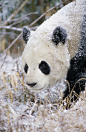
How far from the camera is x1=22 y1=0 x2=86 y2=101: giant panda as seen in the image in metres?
1.87

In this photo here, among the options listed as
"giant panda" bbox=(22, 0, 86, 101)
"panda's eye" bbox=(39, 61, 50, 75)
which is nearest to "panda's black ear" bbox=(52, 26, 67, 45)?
"giant panda" bbox=(22, 0, 86, 101)

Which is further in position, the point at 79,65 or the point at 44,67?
the point at 79,65

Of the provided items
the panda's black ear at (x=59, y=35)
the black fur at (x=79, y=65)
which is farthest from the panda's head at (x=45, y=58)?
the black fur at (x=79, y=65)

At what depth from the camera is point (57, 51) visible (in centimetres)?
193

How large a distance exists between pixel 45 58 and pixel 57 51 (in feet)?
0.55

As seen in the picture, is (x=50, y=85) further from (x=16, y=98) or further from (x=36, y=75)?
(x=16, y=98)

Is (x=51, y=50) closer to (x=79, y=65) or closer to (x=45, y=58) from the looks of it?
(x=45, y=58)

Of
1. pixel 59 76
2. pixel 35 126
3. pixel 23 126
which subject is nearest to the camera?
pixel 35 126

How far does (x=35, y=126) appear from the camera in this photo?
64.1 inches

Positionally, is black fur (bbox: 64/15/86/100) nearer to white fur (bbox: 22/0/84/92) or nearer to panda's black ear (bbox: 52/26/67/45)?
white fur (bbox: 22/0/84/92)

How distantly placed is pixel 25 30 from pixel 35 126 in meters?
1.13

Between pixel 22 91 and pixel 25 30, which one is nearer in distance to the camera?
pixel 25 30

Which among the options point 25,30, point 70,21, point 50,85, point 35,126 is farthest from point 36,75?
point 70,21

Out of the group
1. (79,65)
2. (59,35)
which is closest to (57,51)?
(59,35)
